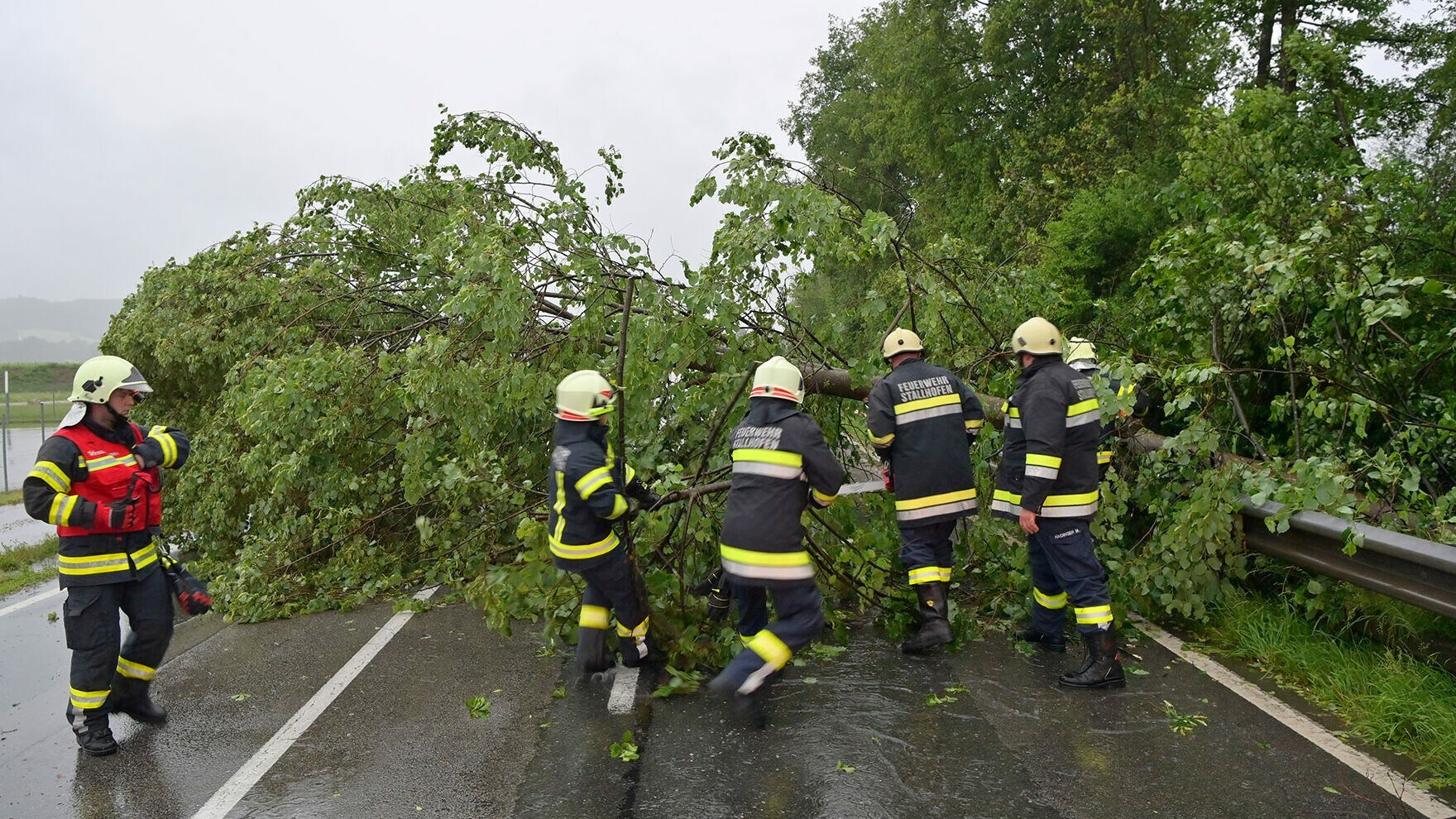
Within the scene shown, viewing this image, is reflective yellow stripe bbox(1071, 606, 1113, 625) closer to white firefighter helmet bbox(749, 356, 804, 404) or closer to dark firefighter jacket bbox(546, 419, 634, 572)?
white firefighter helmet bbox(749, 356, 804, 404)

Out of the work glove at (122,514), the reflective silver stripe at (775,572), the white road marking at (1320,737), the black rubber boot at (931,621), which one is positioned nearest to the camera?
the white road marking at (1320,737)

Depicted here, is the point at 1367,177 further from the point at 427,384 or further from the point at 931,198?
the point at 931,198

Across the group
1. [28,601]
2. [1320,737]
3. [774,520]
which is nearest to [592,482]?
[774,520]

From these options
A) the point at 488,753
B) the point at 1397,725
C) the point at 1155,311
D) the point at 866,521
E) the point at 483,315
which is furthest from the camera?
the point at 1155,311

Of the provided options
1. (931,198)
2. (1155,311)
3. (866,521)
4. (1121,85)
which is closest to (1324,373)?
(1155,311)

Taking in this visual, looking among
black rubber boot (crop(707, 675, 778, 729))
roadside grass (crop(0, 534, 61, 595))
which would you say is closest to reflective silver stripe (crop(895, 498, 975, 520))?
black rubber boot (crop(707, 675, 778, 729))

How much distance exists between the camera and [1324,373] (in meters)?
5.21

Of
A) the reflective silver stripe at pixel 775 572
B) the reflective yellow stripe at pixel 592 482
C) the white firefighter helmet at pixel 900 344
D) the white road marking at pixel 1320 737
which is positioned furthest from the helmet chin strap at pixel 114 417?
the white road marking at pixel 1320 737

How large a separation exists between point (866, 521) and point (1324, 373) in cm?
275

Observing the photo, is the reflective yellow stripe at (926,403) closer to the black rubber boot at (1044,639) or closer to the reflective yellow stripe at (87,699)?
the black rubber boot at (1044,639)

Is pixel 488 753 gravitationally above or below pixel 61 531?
below

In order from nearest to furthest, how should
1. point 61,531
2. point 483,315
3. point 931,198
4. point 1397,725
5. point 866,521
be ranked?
point 1397,725, point 61,531, point 483,315, point 866,521, point 931,198

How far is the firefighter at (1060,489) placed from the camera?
4.30 metres

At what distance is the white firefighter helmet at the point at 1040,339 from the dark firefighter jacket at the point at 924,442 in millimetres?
411
